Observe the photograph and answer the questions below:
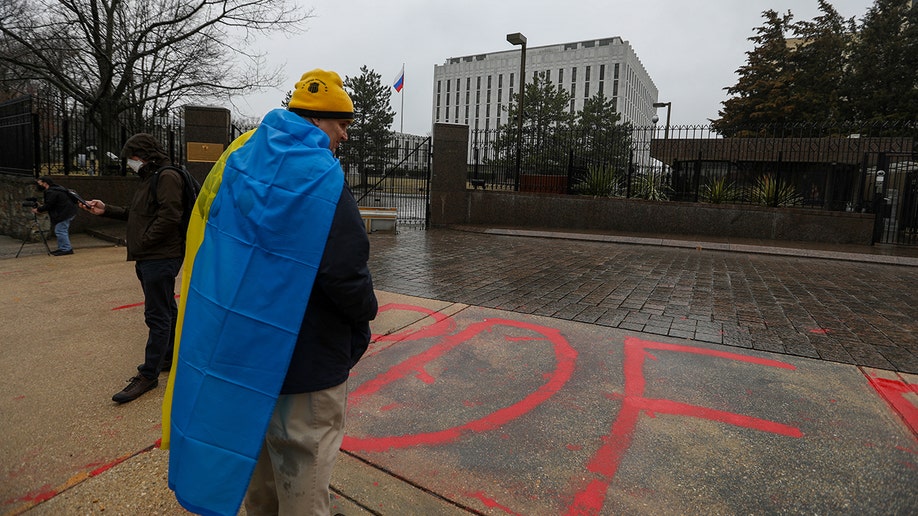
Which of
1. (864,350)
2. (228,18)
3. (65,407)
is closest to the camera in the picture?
(65,407)

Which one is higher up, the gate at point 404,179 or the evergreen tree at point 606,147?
the evergreen tree at point 606,147

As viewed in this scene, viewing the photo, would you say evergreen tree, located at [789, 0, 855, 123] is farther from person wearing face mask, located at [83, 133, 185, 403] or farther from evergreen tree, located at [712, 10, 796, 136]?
person wearing face mask, located at [83, 133, 185, 403]

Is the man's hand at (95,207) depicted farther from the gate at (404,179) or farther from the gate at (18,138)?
the gate at (404,179)

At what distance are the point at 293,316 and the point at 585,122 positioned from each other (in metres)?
53.8

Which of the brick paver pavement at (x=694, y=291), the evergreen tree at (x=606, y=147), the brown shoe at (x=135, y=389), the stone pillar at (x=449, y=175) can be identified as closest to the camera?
the brown shoe at (x=135, y=389)

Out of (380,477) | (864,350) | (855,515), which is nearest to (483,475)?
(380,477)

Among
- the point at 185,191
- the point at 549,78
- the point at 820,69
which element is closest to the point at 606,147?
the point at 185,191

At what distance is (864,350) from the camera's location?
459cm

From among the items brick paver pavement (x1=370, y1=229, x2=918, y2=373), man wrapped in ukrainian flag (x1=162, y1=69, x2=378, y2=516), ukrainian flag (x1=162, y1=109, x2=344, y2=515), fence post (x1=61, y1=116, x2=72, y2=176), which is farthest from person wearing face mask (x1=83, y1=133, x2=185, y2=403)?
fence post (x1=61, y1=116, x2=72, y2=176)

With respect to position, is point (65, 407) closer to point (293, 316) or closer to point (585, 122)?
point (293, 316)

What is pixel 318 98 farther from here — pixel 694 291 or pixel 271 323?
pixel 694 291

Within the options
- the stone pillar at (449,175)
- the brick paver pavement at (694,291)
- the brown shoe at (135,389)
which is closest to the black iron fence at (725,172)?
the stone pillar at (449,175)

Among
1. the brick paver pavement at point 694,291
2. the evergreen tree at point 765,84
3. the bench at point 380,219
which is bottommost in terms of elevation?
the brick paver pavement at point 694,291

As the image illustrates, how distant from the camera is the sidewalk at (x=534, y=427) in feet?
8.21
